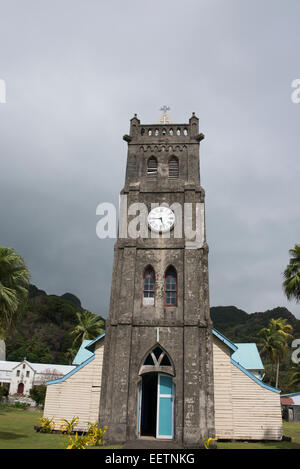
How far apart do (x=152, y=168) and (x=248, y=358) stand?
58.0 feet

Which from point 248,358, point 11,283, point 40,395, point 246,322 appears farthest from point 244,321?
point 11,283

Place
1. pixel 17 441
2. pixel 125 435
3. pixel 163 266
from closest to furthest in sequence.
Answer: pixel 17 441 → pixel 125 435 → pixel 163 266

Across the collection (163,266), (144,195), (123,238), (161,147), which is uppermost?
(161,147)

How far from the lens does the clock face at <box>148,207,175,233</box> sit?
1998 cm

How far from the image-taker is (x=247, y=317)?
126 m

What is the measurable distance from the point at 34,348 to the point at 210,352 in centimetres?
7196

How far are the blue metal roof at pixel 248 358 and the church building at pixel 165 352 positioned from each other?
32.9 ft

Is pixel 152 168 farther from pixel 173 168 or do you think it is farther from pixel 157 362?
pixel 157 362

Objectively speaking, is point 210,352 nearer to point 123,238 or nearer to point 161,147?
point 123,238

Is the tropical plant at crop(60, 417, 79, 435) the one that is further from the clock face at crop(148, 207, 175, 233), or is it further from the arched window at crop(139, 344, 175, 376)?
the clock face at crop(148, 207, 175, 233)

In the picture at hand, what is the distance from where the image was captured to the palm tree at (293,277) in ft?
57.1

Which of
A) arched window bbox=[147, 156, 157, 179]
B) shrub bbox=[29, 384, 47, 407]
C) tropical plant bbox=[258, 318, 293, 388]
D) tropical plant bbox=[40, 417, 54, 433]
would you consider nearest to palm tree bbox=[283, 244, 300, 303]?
arched window bbox=[147, 156, 157, 179]

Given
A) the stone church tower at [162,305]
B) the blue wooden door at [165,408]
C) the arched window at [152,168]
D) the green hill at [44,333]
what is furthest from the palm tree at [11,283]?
the green hill at [44,333]
